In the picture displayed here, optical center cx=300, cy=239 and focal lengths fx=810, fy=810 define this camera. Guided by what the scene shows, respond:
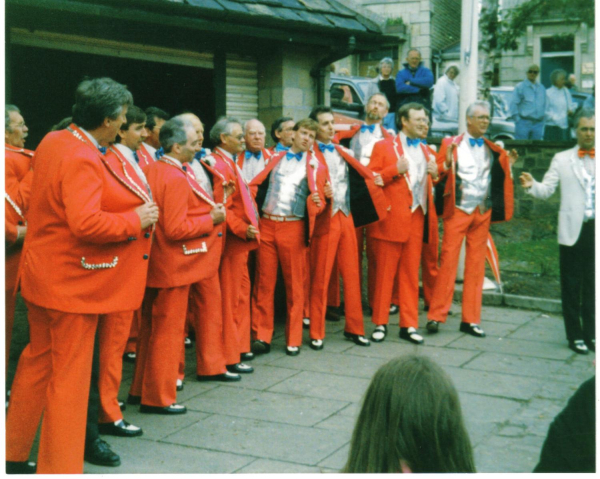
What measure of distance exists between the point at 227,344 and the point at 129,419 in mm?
1223

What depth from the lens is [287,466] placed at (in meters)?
4.35

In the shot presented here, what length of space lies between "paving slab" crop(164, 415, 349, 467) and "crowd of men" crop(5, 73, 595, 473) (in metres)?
0.35

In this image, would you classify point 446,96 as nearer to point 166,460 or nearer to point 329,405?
point 329,405

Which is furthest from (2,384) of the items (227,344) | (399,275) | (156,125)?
(399,275)

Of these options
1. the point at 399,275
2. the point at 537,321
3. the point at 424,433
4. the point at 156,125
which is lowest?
the point at 537,321

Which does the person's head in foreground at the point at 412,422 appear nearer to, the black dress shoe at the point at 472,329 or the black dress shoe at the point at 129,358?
the black dress shoe at the point at 129,358

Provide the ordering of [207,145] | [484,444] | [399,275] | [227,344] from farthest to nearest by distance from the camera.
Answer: [207,145], [399,275], [227,344], [484,444]

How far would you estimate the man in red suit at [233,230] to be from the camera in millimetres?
6023

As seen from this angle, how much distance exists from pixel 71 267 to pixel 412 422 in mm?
2405

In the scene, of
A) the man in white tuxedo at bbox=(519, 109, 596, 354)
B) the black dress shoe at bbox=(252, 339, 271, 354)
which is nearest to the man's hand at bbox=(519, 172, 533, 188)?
the man in white tuxedo at bbox=(519, 109, 596, 354)

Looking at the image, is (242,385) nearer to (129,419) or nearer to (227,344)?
(227,344)

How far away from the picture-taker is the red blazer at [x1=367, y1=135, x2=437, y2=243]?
7.07 metres

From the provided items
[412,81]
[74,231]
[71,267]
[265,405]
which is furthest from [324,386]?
[412,81]

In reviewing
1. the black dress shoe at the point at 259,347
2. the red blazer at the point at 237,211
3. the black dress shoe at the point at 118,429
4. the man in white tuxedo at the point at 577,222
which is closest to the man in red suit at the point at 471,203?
the man in white tuxedo at the point at 577,222
